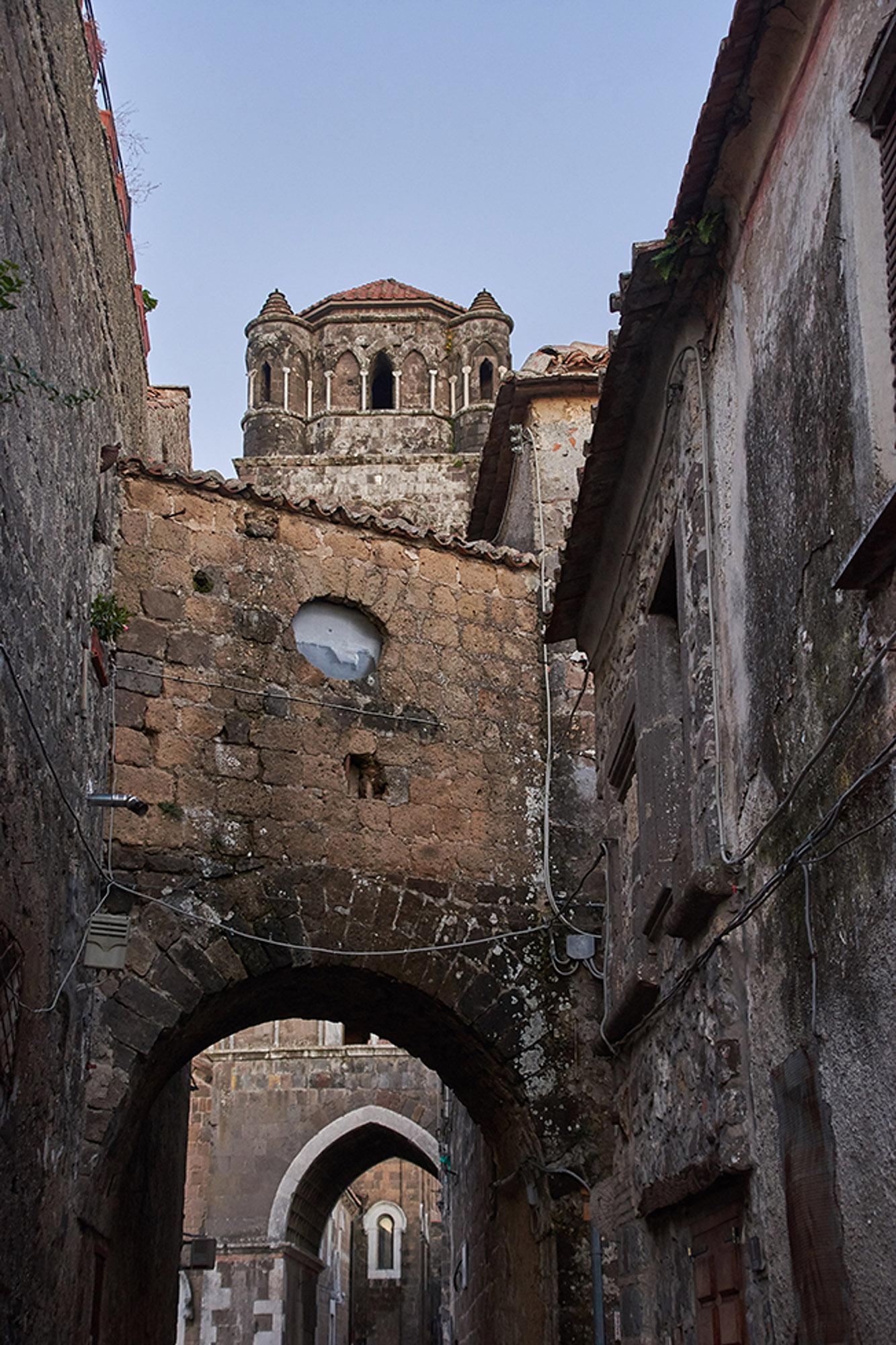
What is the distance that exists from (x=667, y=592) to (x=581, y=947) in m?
2.91

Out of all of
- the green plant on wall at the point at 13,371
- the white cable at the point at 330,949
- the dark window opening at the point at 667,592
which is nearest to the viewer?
the green plant on wall at the point at 13,371

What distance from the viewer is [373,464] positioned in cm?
2484

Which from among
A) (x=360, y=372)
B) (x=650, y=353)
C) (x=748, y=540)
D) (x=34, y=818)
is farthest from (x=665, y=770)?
(x=360, y=372)

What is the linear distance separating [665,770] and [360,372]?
2302 cm

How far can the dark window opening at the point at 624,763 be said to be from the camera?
721 cm

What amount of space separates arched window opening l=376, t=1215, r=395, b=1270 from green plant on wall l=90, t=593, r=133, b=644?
104 ft

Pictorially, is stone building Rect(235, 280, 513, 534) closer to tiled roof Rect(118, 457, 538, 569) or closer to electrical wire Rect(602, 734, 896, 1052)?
tiled roof Rect(118, 457, 538, 569)

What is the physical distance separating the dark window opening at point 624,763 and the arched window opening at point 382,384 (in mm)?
21288

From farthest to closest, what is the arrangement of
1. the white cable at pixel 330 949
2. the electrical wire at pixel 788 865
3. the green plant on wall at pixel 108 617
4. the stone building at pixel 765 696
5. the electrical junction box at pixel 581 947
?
the electrical junction box at pixel 581 947
the white cable at pixel 330 949
the green plant on wall at pixel 108 617
the stone building at pixel 765 696
the electrical wire at pixel 788 865

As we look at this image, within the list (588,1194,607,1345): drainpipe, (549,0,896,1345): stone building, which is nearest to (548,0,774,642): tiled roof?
(549,0,896,1345): stone building

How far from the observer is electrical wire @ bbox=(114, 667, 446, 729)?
8500 millimetres

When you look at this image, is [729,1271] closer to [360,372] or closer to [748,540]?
[748,540]

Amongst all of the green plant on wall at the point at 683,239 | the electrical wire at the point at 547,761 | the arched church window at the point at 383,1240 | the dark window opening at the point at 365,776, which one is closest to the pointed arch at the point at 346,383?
the electrical wire at the point at 547,761

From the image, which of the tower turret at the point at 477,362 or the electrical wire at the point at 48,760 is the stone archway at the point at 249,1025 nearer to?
the electrical wire at the point at 48,760
